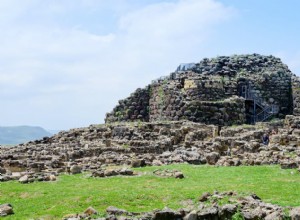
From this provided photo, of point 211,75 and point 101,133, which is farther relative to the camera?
point 211,75

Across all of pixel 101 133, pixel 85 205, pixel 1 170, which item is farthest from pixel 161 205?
pixel 101 133

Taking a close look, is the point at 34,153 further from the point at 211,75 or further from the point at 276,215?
the point at 211,75

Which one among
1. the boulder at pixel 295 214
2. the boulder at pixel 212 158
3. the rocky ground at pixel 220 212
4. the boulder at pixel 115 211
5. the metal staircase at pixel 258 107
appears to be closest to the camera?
the boulder at pixel 295 214

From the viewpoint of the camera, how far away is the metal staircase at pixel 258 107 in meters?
42.7

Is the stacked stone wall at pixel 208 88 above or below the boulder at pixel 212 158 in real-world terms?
above

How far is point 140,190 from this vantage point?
1617 centimetres

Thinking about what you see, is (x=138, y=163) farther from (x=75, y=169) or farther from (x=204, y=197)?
(x=204, y=197)

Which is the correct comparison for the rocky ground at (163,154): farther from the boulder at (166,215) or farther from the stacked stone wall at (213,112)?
the stacked stone wall at (213,112)

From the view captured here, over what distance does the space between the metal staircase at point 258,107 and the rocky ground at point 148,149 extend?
483cm

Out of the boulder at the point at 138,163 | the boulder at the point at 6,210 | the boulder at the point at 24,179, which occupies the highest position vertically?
the boulder at the point at 138,163

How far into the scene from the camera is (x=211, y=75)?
43.8 metres

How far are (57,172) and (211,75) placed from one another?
24.0 metres

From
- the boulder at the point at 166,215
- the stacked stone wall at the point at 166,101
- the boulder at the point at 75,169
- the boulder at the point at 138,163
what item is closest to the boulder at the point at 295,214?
the boulder at the point at 166,215

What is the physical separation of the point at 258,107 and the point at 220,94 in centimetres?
396
